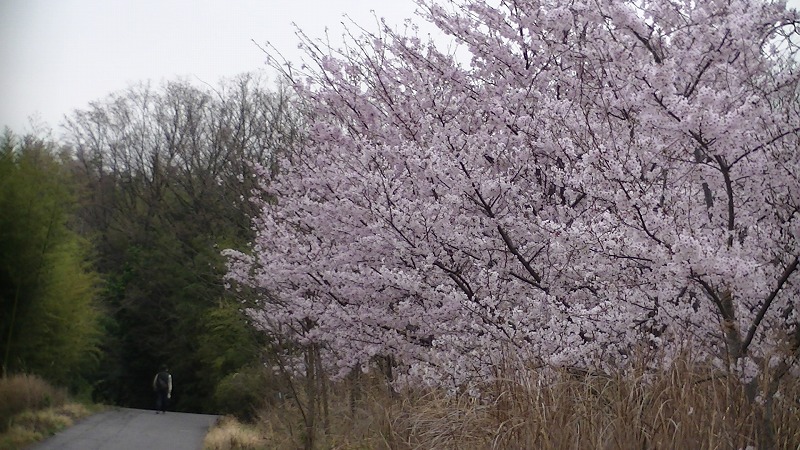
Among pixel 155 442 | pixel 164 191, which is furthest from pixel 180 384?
pixel 155 442

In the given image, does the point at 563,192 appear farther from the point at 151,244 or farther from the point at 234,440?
the point at 151,244

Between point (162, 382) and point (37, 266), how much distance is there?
31.8 feet

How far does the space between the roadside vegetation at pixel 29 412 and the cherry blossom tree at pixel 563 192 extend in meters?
7.84

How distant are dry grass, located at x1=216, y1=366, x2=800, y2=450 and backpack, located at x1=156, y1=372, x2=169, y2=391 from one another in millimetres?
23628

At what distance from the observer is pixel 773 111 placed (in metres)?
6.83

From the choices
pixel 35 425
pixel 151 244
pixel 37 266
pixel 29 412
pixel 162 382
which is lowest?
pixel 35 425

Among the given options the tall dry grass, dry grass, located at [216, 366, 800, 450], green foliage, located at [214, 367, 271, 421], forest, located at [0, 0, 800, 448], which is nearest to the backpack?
green foliage, located at [214, 367, 271, 421]

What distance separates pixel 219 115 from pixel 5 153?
24.4 meters

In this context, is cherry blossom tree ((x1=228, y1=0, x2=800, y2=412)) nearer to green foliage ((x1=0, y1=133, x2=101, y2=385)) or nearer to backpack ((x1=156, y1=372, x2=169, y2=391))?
green foliage ((x1=0, y1=133, x2=101, y2=385))

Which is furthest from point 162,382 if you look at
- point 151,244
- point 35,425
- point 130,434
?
point 151,244

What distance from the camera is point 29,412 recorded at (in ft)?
64.4

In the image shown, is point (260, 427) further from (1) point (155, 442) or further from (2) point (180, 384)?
(2) point (180, 384)

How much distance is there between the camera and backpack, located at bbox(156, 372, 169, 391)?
29.7 meters

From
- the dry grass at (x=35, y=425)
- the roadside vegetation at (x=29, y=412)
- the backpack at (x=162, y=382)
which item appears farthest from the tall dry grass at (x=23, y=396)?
the backpack at (x=162, y=382)
